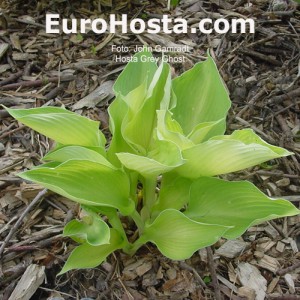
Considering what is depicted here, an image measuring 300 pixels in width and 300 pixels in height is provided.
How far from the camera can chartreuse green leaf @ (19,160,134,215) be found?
986 millimetres

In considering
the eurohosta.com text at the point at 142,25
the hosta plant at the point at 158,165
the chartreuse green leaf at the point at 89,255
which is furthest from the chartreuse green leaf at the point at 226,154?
the eurohosta.com text at the point at 142,25

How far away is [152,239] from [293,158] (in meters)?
0.58

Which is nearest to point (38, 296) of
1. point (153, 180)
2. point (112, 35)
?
Answer: point (153, 180)

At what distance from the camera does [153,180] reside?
1.16 meters

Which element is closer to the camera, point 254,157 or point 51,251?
point 254,157

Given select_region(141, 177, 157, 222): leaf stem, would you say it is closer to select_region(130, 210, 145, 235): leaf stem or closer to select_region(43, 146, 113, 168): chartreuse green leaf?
select_region(130, 210, 145, 235): leaf stem

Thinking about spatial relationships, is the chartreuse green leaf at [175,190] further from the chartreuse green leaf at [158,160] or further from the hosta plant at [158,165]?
the chartreuse green leaf at [158,160]

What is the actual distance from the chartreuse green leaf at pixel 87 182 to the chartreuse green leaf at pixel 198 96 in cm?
24

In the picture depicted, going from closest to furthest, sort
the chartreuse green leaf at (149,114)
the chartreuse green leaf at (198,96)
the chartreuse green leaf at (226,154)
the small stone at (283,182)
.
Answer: the chartreuse green leaf at (226,154) < the chartreuse green leaf at (149,114) < the chartreuse green leaf at (198,96) < the small stone at (283,182)

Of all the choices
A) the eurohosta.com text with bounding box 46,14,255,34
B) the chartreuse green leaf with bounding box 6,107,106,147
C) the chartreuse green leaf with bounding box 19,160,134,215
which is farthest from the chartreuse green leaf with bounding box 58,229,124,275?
the eurohosta.com text with bounding box 46,14,255,34

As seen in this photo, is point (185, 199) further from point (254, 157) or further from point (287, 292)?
point (287, 292)

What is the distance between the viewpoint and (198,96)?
1237 millimetres

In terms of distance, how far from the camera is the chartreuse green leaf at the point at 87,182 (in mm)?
986

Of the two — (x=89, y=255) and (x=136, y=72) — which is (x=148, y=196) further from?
(x=136, y=72)
